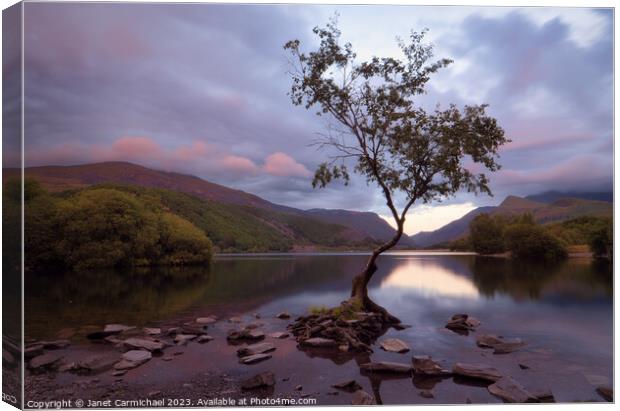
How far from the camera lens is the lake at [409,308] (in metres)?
11.1

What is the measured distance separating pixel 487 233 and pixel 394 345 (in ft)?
28.7

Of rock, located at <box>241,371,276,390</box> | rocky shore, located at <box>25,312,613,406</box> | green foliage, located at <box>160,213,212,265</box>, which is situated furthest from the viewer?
green foliage, located at <box>160,213,212,265</box>

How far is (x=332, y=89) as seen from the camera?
49.6 feet

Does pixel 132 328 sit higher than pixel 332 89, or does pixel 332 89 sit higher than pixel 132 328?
pixel 332 89

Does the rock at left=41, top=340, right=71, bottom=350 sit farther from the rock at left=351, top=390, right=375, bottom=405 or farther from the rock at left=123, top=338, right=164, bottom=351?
the rock at left=351, top=390, right=375, bottom=405

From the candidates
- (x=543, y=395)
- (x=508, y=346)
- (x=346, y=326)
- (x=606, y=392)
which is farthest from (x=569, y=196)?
(x=346, y=326)

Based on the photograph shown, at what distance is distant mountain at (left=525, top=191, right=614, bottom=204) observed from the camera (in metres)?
11.5

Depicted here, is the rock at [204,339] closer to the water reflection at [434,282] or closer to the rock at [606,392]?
the water reflection at [434,282]

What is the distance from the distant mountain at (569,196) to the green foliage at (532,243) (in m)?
2.91

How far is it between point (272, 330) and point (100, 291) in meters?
9.05

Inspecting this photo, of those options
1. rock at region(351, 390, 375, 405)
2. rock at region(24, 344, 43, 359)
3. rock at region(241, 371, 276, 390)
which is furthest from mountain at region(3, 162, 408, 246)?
rock at region(241, 371, 276, 390)

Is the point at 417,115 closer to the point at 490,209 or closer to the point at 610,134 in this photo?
the point at 490,209

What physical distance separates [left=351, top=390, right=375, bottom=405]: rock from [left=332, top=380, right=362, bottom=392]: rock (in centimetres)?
28

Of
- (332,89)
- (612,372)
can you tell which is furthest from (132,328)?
(612,372)
